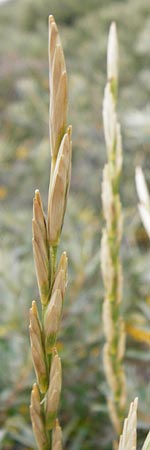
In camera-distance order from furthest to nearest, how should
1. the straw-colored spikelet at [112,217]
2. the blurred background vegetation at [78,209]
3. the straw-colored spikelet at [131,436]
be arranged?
1. the blurred background vegetation at [78,209]
2. the straw-colored spikelet at [112,217]
3. the straw-colored spikelet at [131,436]

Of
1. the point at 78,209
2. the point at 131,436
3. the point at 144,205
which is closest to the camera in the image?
the point at 131,436

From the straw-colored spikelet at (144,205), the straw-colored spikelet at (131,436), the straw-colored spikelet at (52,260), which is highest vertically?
the straw-colored spikelet at (144,205)

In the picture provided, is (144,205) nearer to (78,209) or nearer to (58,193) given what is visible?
(58,193)

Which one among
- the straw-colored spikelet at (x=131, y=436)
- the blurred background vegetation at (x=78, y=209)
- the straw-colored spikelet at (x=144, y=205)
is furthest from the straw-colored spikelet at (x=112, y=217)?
the blurred background vegetation at (x=78, y=209)

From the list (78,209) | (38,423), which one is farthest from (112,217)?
(78,209)

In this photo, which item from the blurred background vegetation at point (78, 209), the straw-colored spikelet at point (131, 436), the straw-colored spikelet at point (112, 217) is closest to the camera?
the straw-colored spikelet at point (131, 436)

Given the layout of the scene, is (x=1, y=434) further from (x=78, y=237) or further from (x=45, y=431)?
(x=78, y=237)

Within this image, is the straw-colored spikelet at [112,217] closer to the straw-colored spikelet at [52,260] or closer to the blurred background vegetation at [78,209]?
the straw-colored spikelet at [52,260]
